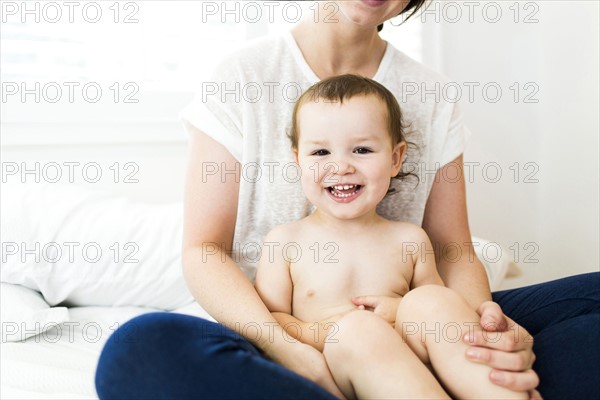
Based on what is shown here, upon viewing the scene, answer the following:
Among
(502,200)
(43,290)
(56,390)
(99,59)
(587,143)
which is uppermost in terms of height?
(99,59)

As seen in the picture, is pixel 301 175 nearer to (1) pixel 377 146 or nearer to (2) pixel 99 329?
(1) pixel 377 146

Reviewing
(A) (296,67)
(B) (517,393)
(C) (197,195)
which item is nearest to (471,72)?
(A) (296,67)

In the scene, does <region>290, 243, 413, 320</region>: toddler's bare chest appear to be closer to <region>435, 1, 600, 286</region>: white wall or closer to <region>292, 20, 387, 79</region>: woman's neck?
<region>292, 20, 387, 79</region>: woman's neck

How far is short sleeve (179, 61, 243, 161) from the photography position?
1.11m

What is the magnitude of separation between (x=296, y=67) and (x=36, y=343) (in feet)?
2.48

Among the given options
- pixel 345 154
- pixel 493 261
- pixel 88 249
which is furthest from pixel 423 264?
pixel 88 249

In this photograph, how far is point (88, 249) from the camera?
147cm

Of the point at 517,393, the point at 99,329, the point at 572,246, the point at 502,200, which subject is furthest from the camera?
the point at 502,200

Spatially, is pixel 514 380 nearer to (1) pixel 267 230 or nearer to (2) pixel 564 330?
(2) pixel 564 330

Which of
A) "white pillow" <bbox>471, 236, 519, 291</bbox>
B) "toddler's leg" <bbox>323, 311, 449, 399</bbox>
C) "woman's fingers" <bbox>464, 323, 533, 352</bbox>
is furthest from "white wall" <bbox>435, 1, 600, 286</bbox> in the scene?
"toddler's leg" <bbox>323, 311, 449, 399</bbox>

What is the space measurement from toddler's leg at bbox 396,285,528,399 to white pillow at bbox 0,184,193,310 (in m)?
0.75

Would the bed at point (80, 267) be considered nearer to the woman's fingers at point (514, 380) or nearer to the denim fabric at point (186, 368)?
the denim fabric at point (186, 368)

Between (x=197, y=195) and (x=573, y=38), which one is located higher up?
(x=573, y=38)

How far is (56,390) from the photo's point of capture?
107 cm
